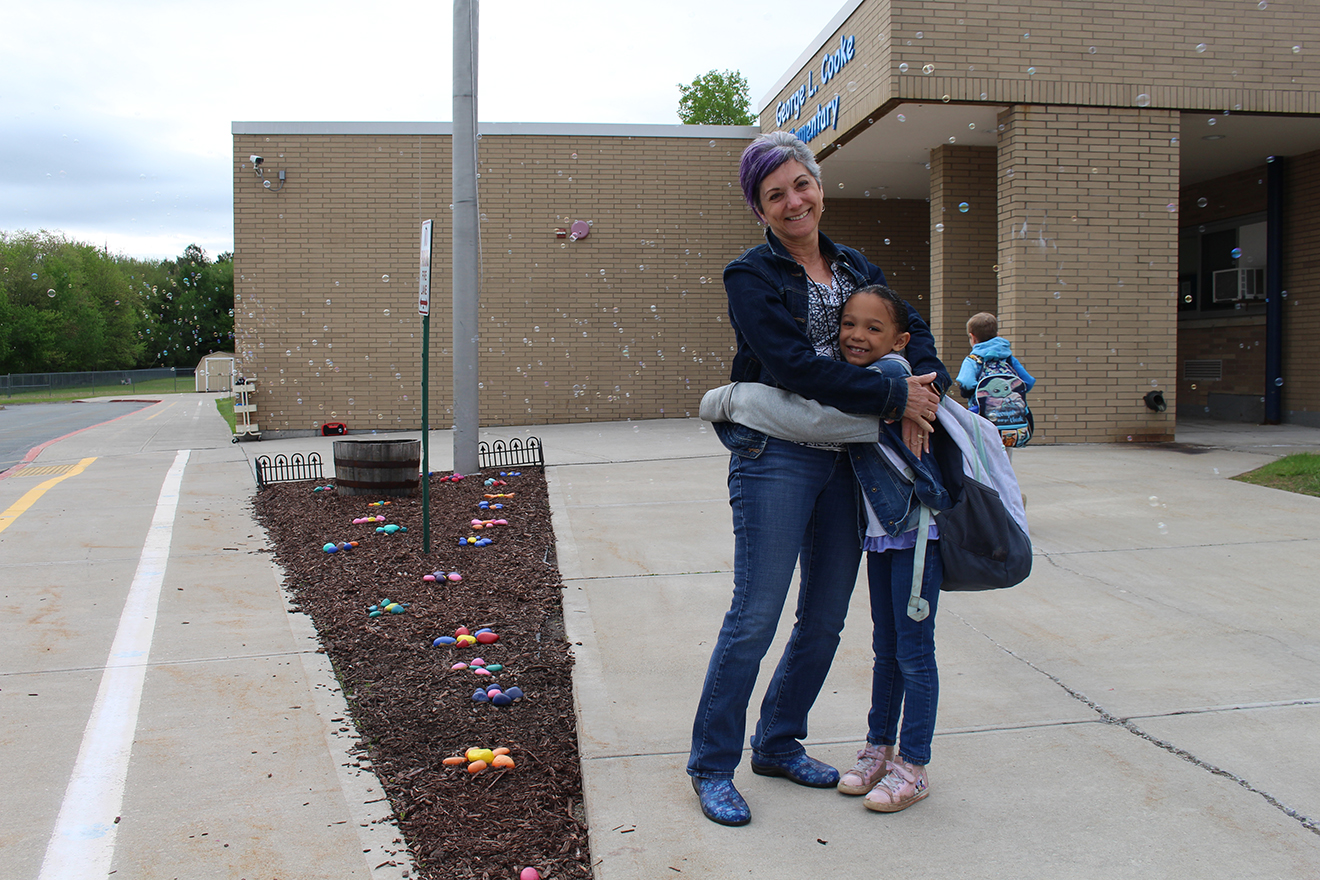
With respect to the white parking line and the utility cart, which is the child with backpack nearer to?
the white parking line

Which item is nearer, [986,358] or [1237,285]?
[986,358]

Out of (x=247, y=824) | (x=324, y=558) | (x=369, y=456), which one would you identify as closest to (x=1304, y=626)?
(x=247, y=824)

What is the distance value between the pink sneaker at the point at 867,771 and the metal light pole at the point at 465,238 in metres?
6.40

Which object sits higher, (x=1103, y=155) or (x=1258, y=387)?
(x=1103, y=155)

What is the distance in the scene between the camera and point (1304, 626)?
4098 mm

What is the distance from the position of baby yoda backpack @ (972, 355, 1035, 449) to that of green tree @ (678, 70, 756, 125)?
3587cm

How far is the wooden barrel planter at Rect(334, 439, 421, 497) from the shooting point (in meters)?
7.49

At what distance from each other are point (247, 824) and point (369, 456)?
5096 millimetres

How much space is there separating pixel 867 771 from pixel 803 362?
1229 millimetres

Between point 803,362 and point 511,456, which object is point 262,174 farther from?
point 803,362

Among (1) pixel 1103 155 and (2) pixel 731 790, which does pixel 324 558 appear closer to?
(2) pixel 731 790

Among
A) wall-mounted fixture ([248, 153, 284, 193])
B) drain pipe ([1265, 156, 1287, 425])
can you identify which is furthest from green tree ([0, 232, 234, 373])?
drain pipe ([1265, 156, 1287, 425])

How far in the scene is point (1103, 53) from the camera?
9859 millimetres

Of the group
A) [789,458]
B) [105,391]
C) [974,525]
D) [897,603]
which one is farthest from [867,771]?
[105,391]
